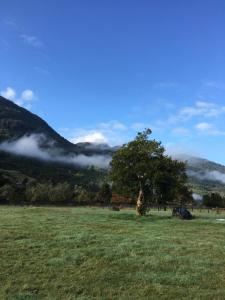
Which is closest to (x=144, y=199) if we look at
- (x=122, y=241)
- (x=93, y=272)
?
(x=122, y=241)

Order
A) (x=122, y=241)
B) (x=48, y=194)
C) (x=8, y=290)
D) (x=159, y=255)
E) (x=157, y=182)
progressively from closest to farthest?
(x=8, y=290), (x=159, y=255), (x=122, y=241), (x=157, y=182), (x=48, y=194)

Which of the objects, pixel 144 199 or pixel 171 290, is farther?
pixel 144 199

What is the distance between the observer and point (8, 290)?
1655cm

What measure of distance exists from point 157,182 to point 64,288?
34.8m

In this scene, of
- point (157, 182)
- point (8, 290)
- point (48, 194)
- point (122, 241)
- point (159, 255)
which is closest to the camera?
point (8, 290)

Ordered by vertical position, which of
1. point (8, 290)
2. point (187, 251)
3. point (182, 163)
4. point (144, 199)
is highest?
point (182, 163)

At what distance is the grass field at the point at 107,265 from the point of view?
1656 centimetres

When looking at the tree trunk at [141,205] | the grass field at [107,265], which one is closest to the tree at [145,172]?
the tree trunk at [141,205]

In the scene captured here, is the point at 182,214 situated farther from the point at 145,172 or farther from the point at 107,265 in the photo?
the point at 107,265

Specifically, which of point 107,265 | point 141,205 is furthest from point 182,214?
point 107,265

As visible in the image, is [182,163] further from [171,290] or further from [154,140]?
[171,290]

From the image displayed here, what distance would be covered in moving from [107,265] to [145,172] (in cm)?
3078

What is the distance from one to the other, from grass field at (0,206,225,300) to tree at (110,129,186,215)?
70.8 feet

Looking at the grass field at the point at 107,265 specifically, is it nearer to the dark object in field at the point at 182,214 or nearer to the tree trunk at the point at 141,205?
the dark object in field at the point at 182,214
